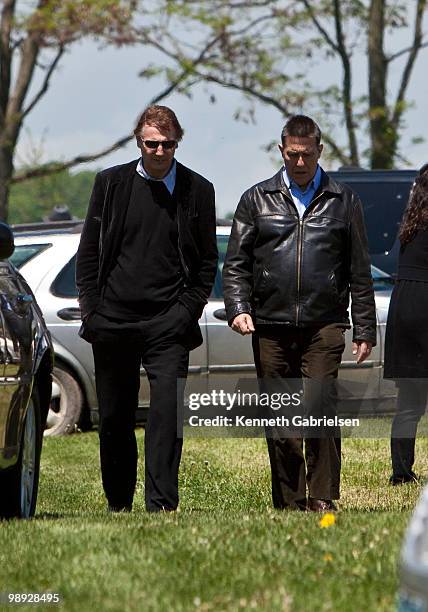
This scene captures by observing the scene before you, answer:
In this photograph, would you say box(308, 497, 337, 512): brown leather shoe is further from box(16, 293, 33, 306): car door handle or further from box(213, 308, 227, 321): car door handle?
box(213, 308, 227, 321): car door handle

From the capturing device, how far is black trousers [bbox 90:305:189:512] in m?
7.75

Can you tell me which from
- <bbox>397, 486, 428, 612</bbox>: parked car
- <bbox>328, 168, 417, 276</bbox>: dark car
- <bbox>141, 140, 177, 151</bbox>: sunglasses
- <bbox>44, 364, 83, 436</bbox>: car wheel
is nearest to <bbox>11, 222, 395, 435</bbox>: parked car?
<bbox>44, 364, 83, 436</bbox>: car wheel

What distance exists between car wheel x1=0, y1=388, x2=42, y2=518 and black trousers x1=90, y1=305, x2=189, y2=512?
377 mm

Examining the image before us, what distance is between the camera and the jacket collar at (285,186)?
25.7ft

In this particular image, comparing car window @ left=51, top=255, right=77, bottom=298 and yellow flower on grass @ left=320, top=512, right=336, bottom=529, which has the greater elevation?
yellow flower on grass @ left=320, top=512, right=336, bottom=529

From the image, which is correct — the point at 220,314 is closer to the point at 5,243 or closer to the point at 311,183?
the point at 311,183

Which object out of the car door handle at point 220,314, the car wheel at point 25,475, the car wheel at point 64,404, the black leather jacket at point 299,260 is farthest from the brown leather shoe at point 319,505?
the car wheel at point 64,404

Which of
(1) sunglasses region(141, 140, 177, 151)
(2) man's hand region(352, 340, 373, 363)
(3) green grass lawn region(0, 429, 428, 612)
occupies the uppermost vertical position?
(1) sunglasses region(141, 140, 177, 151)

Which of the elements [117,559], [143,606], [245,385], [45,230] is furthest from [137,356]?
[45,230]

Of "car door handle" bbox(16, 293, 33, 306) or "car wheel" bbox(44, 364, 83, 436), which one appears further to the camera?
"car wheel" bbox(44, 364, 83, 436)

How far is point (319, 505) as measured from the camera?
310 inches

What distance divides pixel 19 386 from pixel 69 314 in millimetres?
5819

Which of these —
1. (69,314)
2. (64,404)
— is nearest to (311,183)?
(69,314)

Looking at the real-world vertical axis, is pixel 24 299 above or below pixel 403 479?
above
